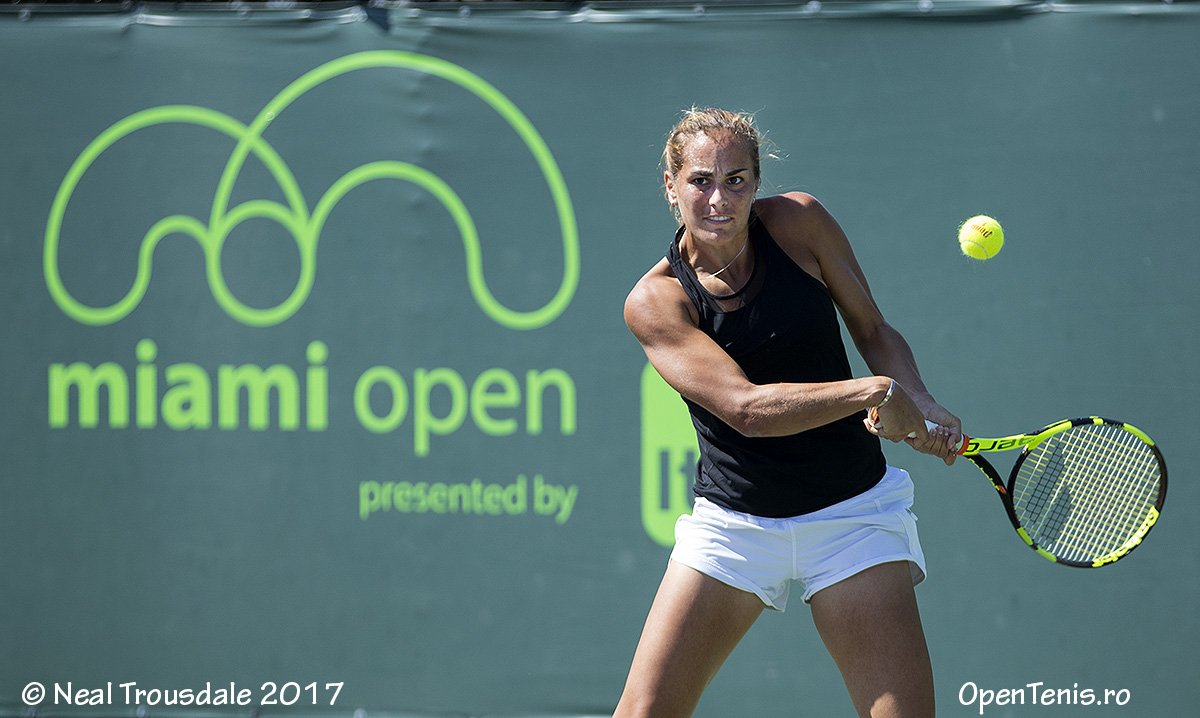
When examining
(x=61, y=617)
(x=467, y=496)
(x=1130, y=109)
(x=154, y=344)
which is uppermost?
(x=1130, y=109)

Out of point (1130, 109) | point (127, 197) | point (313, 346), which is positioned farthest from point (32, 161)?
point (1130, 109)

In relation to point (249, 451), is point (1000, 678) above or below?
below

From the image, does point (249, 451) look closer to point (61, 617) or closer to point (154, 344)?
point (154, 344)

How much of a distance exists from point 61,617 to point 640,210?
2247 mm

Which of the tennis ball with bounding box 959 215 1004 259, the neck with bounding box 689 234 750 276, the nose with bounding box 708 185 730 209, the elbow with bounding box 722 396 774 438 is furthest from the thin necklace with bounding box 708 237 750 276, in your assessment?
the tennis ball with bounding box 959 215 1004 259

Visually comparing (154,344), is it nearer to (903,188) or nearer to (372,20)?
(372,20)

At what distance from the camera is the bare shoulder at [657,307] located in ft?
8.65

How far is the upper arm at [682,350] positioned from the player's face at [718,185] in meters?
0.14

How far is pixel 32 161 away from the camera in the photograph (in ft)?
13.8

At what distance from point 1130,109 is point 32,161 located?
11.0 ft

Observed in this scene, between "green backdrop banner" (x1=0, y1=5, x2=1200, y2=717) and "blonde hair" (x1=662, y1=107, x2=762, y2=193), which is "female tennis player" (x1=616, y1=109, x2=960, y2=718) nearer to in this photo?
"blonde hair" (x1=662, y1=107, x2=762, y2=193)

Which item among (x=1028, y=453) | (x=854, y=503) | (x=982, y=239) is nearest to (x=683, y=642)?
(x=854, y=503)

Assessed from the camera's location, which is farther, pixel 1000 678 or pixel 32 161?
pixel 32 161

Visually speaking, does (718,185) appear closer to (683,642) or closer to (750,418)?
(750,418)
